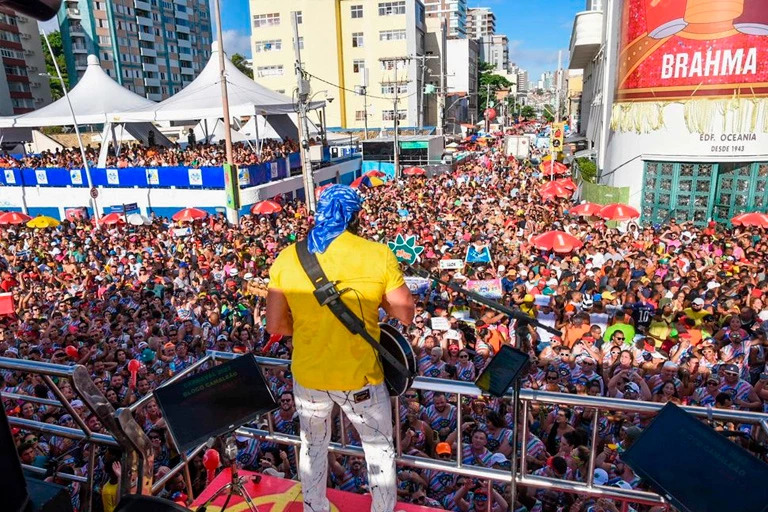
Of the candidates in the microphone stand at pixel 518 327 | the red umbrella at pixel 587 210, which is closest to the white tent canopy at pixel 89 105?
the red umbrella at pixel 587 210

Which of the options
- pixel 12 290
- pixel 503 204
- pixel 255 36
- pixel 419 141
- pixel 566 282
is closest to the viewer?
pixel 566 282

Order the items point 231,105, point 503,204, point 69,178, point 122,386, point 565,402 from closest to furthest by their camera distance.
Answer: point 565,402, point 122,386, point 503,204, point 231,105, point 69,178

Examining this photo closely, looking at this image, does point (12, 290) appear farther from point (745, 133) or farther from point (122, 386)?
point (745, 133)

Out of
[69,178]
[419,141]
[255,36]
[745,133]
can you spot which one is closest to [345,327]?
[745,133]

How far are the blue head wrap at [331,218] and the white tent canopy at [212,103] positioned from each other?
70.5ft

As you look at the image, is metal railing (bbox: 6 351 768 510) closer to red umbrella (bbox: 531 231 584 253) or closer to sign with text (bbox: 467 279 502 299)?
sign with text (bbox: 467 279 502 299)

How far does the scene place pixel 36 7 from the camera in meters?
1.75

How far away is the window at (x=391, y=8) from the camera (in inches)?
2108

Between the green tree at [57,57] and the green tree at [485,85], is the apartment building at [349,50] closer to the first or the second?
the green tree at [57,57]

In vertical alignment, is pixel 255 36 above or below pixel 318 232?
above

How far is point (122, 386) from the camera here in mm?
7516

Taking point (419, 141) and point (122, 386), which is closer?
point (122, 386)

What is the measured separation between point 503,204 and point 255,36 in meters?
45.3

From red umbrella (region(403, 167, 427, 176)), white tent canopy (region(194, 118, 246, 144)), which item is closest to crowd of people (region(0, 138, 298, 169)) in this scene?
white tent canopy (region(194, 118, 246, 144))
